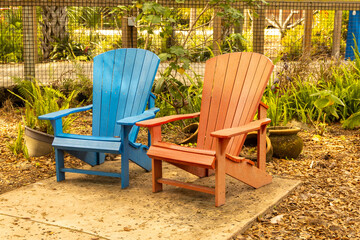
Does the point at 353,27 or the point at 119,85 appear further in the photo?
the point at 353,27

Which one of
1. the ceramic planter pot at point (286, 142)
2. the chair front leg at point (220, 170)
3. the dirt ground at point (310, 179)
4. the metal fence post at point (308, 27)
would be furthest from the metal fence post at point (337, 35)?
the chair front leg at point (220, 170)

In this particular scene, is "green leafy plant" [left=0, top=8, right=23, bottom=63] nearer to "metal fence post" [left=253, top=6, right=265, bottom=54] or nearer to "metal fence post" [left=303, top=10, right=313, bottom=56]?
"metal fence post" [left=253, top=6, right=265, bottom=54]

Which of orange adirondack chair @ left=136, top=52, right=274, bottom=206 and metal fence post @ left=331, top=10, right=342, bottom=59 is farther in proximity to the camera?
metal fence post @ left=331, top=10, right=342, bottom=59

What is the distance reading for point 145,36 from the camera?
8.81 m

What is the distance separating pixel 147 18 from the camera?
4277 millimetres

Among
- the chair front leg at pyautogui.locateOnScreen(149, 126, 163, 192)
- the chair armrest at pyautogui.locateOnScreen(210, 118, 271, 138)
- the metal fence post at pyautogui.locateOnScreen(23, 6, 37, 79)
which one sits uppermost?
the metal fence post at pyautogui.locateOnScreen(23, 6, 37, 79)

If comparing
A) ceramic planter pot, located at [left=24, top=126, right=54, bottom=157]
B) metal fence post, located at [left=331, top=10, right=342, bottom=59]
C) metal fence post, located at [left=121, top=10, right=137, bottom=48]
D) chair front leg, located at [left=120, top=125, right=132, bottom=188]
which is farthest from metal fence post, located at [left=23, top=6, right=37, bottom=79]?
metal fence post, located at [left=331, top=10, right=342, bottom=59]

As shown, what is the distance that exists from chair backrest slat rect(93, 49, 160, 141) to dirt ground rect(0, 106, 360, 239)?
0.52 m

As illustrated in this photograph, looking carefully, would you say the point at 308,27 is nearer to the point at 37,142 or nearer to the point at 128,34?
the point at 128,34

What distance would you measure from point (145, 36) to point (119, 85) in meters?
4.84

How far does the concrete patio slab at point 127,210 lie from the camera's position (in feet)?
9.11

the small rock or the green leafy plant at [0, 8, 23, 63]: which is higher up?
the green leafy plant at [0, 8, 23, 63]

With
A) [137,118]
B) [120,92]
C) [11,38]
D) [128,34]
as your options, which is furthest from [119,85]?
[11,38]

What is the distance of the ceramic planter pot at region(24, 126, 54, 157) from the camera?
13.9 feet
